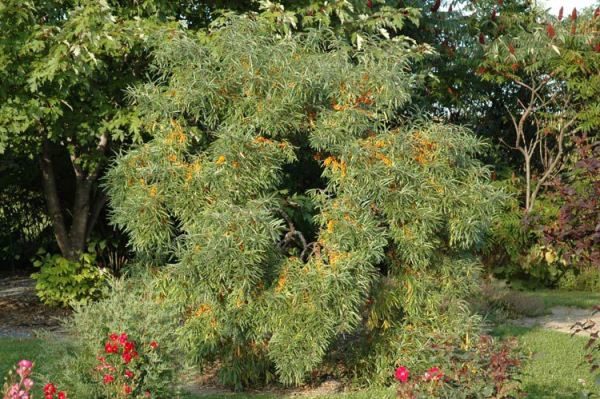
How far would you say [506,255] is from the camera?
13078 millimetres

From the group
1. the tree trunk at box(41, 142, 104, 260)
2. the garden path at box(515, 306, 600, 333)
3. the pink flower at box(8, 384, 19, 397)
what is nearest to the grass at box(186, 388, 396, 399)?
the pink flower at box(8, 384, 19, 397)

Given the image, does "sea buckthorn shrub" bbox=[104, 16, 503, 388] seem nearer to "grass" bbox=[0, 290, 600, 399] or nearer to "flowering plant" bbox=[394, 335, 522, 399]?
"grass" bbox=[0, 290, 600, 399]

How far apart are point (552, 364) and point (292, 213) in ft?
8.63

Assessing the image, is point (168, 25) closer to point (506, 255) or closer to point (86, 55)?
point (86, 55)

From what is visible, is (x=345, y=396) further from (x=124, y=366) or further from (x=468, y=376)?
(x=124, y=366)

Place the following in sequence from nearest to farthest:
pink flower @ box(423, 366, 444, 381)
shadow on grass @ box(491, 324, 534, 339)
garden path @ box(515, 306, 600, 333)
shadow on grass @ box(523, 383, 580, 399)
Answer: pink flower @ box(423, 366, 444, 381) < shadow on grass @ box(523, 383, 580, 399) < shadow on grass @ box(491, 324, 534, 339) < garden path @ box(515, 306, 600, 333)

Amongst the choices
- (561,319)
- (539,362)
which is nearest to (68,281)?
(539,362)

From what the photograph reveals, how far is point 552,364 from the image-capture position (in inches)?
290

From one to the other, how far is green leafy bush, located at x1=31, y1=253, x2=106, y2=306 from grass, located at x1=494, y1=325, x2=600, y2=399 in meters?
4.70

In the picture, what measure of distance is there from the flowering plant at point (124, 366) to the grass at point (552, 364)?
2347 mm

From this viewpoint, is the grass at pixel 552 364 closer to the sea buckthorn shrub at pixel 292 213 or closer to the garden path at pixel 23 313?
the sea buckthorn shrub at pixel 292 213

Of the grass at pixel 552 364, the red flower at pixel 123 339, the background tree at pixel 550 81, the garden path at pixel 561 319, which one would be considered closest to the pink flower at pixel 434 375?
the grass at pixel 552 364

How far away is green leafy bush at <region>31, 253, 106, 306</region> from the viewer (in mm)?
9977

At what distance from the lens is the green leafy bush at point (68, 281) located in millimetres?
9977
